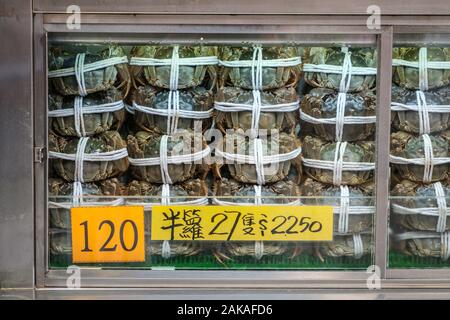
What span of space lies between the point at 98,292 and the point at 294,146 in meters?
0.88

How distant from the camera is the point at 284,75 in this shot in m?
2.49

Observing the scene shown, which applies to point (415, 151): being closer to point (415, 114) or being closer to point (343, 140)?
point (415, 114)

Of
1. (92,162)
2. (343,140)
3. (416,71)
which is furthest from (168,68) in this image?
(416,71)

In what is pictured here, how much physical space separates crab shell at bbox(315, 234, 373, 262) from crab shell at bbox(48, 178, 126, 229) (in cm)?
77

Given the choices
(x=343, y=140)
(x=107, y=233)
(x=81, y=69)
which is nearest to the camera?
(x=107, y=233)

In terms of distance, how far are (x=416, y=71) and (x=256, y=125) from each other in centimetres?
63

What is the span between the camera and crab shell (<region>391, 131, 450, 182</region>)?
250 centimetres

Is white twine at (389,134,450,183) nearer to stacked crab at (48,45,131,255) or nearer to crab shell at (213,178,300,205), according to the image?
crab shell at (213,178,300,205)

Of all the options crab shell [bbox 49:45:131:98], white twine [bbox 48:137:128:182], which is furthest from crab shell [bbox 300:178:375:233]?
crab shell [bbox 49:45:131:98]

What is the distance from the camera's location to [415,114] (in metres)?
2.50

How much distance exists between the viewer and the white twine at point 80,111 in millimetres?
2431

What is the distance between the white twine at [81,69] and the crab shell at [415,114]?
3.45 ft

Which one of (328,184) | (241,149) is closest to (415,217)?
(328,184)
